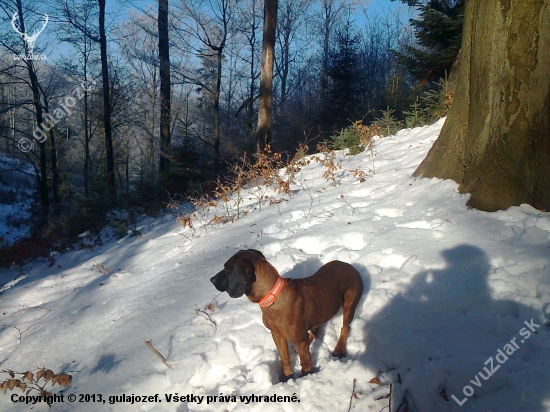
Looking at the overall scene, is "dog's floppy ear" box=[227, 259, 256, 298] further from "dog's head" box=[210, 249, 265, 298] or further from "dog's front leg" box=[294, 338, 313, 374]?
"dog's front leg" box=[294, 338, 313, 374]

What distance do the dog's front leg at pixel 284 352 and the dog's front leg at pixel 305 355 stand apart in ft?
0.30

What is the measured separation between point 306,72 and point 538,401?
35004 millimetres

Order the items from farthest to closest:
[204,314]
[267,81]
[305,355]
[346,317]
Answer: [267,81] → [204,314] → [346,317] → [305,355]

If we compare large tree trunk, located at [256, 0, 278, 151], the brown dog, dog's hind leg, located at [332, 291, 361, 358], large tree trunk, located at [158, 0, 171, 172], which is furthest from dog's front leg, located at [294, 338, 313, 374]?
large tree trunk, located at [158, 0, 171, 172]

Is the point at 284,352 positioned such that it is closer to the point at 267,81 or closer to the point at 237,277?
the point at 237,277

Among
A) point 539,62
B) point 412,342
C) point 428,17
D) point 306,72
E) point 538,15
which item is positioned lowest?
point 412,342

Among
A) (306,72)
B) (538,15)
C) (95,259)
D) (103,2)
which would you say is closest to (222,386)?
(538,15)

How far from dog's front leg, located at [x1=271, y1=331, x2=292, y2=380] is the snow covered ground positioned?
0.37 ft

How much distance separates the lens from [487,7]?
4.02 m

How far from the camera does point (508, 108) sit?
3820 millimetres

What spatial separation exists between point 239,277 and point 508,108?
3.40 metres

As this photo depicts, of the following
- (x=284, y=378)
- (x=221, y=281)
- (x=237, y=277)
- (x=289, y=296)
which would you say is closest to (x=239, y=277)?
(x=237, y=277)

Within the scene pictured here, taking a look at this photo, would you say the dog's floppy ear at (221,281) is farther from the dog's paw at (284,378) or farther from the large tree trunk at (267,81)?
the large tree trunk at (267,81)

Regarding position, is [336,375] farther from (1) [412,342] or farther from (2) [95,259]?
(2) [95,259]
